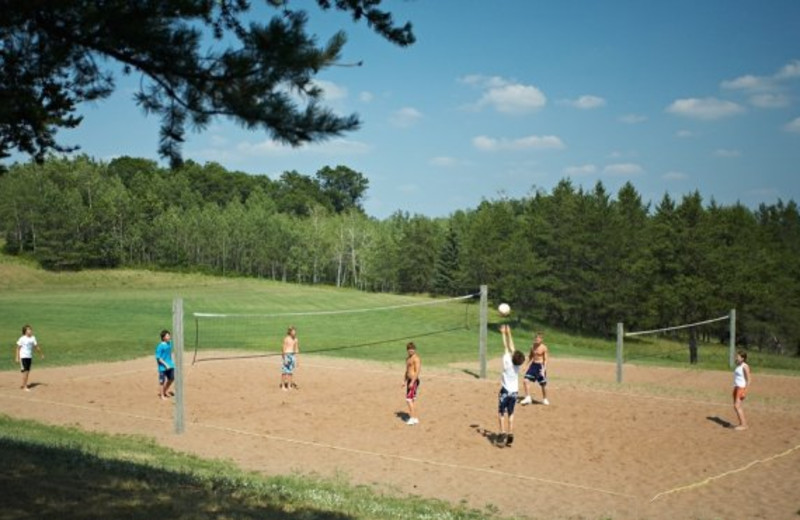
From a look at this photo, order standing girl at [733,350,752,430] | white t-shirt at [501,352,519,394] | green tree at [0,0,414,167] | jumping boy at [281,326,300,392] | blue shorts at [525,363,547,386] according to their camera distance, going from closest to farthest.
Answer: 1. green tree at [0,0,414,167]
2. white t-shirt at [501,352,519,394]
3. standing girl at [733,350,752,430]
4. blue shorts at [525,363,547,386]
5. jumping boy at [281,326,300,392]

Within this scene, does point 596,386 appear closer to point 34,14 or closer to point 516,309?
point 34,14

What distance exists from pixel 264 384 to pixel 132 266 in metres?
57.5

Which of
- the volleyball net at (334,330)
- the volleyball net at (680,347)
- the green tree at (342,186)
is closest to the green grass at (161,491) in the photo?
the volleyball net at (334,330)

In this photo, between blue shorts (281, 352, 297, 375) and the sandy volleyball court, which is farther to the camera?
blue shorts (281, 352, 297, 375)

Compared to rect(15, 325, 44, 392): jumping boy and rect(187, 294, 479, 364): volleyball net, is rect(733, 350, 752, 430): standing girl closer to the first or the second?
rect(187, 294, 479, 364): volleyball net

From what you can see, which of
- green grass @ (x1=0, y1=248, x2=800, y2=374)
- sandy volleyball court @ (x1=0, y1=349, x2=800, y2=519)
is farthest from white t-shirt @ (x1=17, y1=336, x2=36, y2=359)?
green grass @ (x1=0, y1=248, x2=800, y2=374)

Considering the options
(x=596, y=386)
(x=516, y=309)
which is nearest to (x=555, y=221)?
(x=516, y=309)

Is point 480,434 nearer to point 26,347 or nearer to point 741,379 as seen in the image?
point 741,379

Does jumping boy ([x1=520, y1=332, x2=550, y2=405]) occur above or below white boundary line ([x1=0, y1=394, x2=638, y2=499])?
above

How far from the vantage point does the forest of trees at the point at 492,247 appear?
40.0 meters

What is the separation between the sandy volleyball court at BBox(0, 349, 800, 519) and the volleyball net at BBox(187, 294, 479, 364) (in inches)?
230

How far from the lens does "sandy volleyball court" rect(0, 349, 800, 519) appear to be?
1045 cm

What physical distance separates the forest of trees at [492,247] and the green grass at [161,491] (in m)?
31.6

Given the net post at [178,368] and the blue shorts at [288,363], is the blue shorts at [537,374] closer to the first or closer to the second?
the blue shorts at [288,363]
